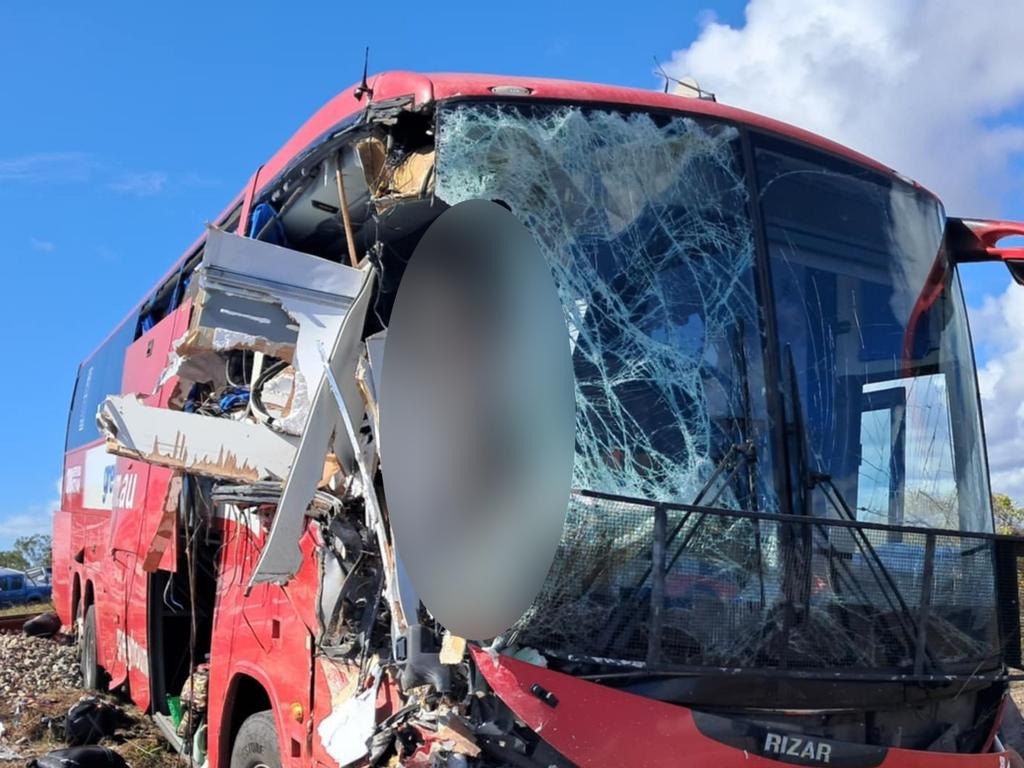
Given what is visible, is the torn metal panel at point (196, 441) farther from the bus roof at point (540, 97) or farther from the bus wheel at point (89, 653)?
the bus wheel at point (89, 653)

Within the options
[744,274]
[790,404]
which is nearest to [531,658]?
[790,404]

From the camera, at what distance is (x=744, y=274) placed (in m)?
3.52

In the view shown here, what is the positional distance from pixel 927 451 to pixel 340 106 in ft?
Answer: 9.06

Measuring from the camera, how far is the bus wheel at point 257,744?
4.14 meters

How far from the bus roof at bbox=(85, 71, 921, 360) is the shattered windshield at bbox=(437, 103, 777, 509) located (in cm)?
7

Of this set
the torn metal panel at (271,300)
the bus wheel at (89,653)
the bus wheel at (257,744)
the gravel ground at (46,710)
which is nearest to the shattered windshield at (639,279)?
the torn metal panel at (271,300)

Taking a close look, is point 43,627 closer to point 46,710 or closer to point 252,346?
point 46,710

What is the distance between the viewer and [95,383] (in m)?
11.1

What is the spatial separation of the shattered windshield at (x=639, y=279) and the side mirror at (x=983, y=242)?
124 cm

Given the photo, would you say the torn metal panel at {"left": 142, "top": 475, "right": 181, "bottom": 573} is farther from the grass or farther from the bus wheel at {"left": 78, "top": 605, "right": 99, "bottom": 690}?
the grass

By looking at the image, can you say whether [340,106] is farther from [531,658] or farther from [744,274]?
[531,658]

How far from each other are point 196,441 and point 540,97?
1.83 m

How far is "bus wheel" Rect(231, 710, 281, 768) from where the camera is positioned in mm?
4141

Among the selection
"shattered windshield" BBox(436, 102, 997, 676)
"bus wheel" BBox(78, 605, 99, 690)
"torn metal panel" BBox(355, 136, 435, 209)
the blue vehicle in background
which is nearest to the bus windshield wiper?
"shattered windshield" BBox(436, 102, 997, 676)
